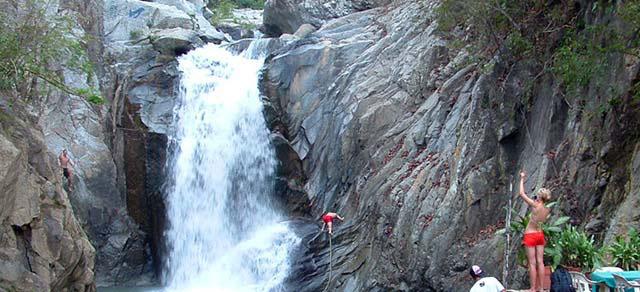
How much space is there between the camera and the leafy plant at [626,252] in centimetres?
867

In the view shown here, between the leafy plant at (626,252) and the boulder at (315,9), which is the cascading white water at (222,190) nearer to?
the boulder at (315,9)

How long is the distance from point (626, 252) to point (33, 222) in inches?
431

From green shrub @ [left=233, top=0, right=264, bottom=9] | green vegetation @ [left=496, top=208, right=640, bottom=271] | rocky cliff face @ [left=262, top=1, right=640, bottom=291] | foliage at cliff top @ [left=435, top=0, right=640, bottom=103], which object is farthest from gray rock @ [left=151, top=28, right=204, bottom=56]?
green shrub @ [left=233, top=0, right=264, bottom=9]

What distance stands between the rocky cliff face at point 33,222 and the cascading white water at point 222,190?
5808 mm

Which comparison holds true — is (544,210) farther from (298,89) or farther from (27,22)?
(298,89)

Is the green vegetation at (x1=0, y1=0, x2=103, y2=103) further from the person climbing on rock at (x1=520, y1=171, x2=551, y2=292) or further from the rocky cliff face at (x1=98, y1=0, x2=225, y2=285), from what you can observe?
the person climbing on rock at (x1=520, y1=171, x2=551, y2=292)

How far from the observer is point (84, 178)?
23828mm

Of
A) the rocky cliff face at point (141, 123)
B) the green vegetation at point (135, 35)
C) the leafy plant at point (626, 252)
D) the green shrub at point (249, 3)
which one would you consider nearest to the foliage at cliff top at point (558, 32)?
the leafy plant at point (626, 252)

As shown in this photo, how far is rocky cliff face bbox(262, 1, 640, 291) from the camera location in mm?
11617

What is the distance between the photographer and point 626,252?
8719 millimetres

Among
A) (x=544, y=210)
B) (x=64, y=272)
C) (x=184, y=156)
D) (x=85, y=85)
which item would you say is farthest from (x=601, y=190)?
(x=85, y=85)

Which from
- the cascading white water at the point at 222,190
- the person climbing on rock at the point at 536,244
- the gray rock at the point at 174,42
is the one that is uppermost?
the gray rock at the point at 174,42

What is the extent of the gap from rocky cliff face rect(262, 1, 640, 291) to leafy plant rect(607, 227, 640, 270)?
960 millimetres

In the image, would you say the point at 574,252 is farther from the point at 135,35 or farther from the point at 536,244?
the point at 135,35
